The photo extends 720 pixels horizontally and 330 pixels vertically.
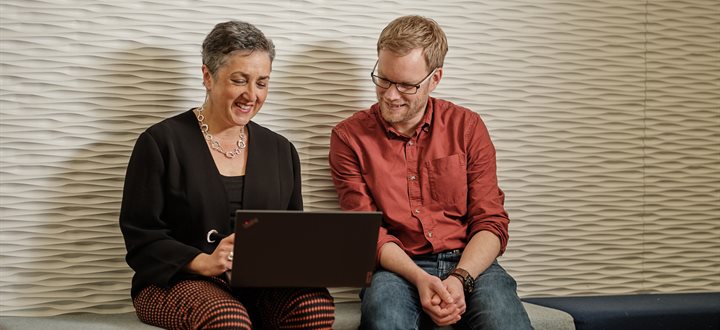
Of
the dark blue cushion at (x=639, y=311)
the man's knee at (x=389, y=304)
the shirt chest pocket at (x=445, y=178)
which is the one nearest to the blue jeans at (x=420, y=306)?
the man's knee at (x=389, y=304)

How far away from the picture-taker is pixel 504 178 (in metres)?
3.24

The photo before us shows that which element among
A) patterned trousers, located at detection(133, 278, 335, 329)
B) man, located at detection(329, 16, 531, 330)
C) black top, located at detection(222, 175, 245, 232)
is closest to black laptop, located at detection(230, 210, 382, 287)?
patterned trousers, located at detection(133, 278, 335, 329)

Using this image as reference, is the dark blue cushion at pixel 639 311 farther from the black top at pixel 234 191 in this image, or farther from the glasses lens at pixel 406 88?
the black top at pixel 234 191

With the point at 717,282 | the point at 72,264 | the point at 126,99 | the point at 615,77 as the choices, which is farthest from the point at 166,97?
the point at 717,282

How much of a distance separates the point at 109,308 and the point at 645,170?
2.22m

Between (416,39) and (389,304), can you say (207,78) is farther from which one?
(389,304)

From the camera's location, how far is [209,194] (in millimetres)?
2518

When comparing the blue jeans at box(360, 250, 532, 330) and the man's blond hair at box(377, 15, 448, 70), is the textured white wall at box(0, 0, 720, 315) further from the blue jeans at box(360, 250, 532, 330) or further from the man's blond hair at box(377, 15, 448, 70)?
the blue jeans at box(360, 250, 532, 330)

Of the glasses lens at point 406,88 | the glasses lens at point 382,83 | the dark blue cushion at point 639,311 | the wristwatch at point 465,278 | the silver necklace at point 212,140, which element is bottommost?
the dark blue cushion at point 639,311

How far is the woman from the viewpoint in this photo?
7.72 feet

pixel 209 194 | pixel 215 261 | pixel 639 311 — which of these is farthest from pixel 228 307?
pixel 639 311

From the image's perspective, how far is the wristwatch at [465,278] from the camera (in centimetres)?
256

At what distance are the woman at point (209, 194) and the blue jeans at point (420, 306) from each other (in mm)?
167

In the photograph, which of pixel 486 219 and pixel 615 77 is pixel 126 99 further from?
pixel 615 77
